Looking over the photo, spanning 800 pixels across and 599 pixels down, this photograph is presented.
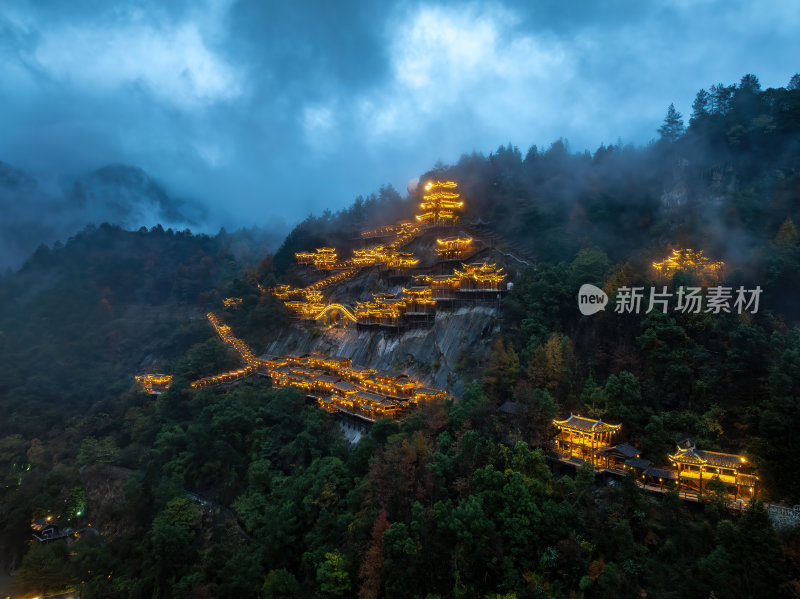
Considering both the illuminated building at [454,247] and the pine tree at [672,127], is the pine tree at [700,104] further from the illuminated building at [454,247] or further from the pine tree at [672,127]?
the illuminated building at [454,247]

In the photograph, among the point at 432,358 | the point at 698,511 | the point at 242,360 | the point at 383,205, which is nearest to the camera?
the point at 698,511

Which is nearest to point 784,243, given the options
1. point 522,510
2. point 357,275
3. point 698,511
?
point 698,511

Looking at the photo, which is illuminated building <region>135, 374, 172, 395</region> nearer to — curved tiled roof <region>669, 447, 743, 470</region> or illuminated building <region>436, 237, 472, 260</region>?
illuminated building <region>436, 237, 472, 260</region>

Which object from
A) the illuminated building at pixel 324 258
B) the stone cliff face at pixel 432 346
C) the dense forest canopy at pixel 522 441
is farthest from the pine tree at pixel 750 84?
the illuminated building at pixel 324 258

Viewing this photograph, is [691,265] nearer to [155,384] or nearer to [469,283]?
[469,283]

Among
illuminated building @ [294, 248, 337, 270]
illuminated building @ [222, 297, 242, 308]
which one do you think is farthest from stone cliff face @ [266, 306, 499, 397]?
illuminated building @ [222, 297, 242, 308]

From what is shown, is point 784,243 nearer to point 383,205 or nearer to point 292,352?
point 292,352
